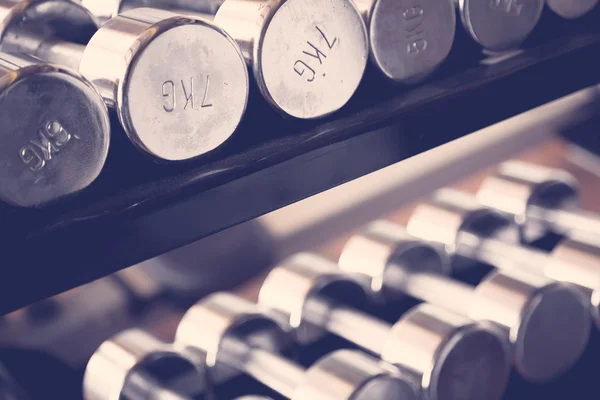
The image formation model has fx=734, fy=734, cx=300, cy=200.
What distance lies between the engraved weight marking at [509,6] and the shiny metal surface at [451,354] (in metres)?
0.36

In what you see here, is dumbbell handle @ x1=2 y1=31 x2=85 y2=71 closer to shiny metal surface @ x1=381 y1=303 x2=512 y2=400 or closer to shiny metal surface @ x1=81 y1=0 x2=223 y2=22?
shiny metal surface @ x1=81 y1=0 x2=223 y2=22

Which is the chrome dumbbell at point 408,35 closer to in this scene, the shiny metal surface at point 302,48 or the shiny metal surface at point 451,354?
the shiny metal surface at point 302,48

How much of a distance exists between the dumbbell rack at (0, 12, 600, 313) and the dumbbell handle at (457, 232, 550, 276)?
0.33m

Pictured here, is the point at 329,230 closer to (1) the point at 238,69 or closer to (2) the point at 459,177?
(2) the point at 459,177

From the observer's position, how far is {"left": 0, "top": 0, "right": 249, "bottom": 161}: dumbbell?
1.84 ft

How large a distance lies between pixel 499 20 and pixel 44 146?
1.65 feet

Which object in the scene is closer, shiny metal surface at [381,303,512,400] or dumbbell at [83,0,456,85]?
dumbbell at [83,0,456,85]

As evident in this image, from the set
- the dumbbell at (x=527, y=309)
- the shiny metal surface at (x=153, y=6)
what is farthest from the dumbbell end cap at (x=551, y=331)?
the shiny metal surface at (x=153, y=6)

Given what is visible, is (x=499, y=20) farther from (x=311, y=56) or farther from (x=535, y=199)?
(x=535, y=199)

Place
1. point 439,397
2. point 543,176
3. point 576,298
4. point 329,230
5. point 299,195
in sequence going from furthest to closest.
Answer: point 329,230
point 543,176
point 576,298
point 439,397
point 299,195

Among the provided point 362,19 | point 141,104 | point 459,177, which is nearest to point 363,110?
point 362,19

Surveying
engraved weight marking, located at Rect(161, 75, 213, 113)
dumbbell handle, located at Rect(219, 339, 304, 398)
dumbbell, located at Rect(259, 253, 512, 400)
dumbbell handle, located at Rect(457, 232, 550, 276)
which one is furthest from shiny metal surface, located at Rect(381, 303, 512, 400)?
engraved weight marking, located at Rect(161, 75, 213, 113)

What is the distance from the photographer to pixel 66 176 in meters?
0.54

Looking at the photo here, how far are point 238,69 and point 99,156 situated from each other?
0.14 m
